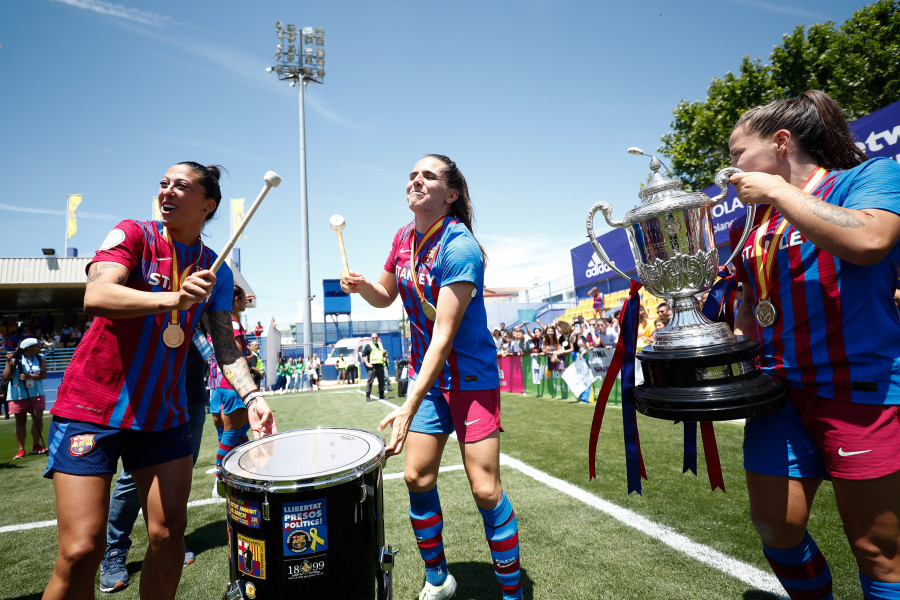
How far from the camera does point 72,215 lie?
24719 millimetres

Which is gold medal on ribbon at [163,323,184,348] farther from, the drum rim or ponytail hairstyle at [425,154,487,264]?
ponytail hairstyle at [425,154,487,264]

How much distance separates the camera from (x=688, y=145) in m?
20.3

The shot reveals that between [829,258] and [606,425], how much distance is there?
5.92 metres

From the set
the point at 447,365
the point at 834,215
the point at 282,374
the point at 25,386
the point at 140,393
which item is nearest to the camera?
the point at 834,215

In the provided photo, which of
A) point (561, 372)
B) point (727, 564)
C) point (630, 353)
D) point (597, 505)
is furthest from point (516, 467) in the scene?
point (561, 372)

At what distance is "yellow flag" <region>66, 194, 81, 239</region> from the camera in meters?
24.5

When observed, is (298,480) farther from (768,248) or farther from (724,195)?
(768,248)

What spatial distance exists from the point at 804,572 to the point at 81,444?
Result: 2637mm

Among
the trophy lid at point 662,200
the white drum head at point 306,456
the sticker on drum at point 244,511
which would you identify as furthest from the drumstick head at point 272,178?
the trophy lid at point 662,200

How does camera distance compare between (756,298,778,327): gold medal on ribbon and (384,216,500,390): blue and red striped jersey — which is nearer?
(756,298,778,327): gold medal on ribbon

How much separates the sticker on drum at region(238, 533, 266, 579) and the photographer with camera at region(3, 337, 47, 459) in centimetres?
873

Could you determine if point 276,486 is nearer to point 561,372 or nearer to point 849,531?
point 849,531

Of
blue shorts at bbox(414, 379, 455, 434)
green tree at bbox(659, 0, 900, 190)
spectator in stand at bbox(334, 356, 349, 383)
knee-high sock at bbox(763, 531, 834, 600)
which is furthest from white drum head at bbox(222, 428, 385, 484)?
spectator in stand at bbox(334, 356, 349, 383)

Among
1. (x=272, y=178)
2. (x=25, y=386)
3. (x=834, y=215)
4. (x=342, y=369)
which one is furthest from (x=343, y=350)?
(x=834, y=215)
